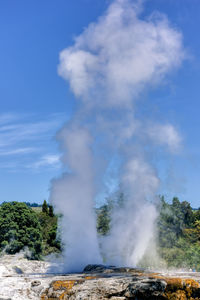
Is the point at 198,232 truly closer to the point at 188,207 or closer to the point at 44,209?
the point at 188,207

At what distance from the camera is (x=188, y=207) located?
2680 inches

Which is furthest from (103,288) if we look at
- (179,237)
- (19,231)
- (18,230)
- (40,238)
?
(179,237)

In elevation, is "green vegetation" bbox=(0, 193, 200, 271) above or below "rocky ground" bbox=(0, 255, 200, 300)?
above

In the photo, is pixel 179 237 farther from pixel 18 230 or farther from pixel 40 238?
pixel 18 230

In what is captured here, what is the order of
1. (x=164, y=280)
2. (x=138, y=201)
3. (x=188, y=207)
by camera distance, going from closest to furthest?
(x=164, y=280) < (x=138, y=201) < (x=188, y=207)

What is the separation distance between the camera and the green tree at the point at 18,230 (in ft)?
131

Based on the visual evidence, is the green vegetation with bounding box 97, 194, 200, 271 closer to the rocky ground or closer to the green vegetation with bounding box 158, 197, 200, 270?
the green vegetation with bounding box 158, 197, 200, 270

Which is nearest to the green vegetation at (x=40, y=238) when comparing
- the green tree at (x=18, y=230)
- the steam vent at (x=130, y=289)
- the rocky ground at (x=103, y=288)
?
the green tree at (x=18, y=230)

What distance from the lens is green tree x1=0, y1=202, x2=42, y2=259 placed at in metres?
40.0

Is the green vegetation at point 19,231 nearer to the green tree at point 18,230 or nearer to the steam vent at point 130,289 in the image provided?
the green tree at point 18,230

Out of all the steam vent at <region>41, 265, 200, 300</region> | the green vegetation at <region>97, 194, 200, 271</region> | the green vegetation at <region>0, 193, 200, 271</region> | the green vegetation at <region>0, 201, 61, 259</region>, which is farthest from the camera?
the green vegetation at <region>0, 201, 61, 259</region>

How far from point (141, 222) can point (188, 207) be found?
4859cm

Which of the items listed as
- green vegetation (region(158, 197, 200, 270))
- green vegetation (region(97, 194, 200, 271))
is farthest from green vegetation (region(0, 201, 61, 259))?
green vegetation (region(158, 197, 200, 270))

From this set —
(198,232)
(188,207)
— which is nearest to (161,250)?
(198,232)
